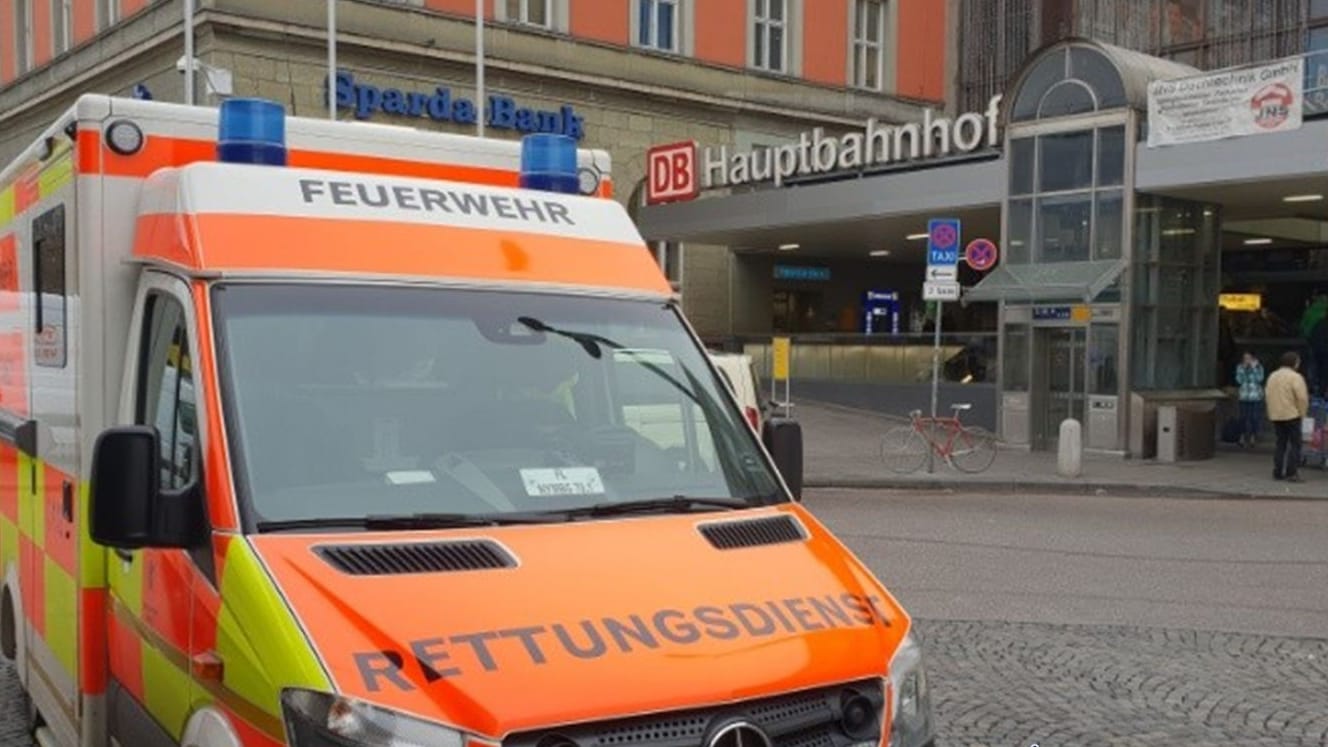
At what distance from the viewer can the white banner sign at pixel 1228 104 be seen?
18.6 meters

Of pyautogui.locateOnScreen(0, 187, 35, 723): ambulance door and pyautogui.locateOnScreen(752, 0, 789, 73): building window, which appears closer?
pyautogui.locateOnScreen(0, 187, 35, 723): ambulance door

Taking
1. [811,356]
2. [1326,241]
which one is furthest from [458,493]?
[1326,241]

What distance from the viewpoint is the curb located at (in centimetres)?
1714

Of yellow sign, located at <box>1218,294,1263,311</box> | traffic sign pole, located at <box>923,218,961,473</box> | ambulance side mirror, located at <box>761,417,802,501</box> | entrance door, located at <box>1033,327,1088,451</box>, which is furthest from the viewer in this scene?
yellow sign, located at <box>1218,294,1263,311</box>

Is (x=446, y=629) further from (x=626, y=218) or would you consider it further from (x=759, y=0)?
(x=759, y=0)

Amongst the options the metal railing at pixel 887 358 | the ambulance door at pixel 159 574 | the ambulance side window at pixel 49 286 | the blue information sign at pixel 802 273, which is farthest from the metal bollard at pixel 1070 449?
the blue information sign at pixel 802 273

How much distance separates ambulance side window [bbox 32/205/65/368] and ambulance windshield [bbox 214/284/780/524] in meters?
1.43

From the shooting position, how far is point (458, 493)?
12.2 feet

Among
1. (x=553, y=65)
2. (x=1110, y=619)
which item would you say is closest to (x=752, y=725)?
(x=1110, y=619)

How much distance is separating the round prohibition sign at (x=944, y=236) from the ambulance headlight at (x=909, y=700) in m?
15.5

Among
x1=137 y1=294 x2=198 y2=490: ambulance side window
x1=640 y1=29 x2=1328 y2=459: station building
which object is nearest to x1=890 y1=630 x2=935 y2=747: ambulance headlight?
x1=137 y1=294 x2=198 y2=490: ambulance side window

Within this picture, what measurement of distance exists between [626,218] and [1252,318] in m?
28.6

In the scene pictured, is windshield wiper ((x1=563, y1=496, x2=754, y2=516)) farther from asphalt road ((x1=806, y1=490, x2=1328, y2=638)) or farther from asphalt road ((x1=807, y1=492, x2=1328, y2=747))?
asphalt road ((x1=806, y1=490, x2=1328, y2=638))

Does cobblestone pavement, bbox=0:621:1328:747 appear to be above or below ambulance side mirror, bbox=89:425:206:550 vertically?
below
